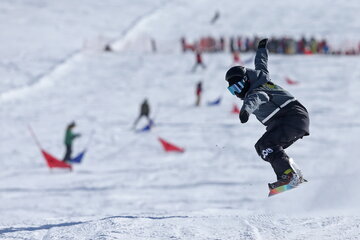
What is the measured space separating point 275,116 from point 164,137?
10343mm

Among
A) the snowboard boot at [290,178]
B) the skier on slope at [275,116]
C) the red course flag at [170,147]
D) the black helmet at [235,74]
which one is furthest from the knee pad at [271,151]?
the red course flag at [170,147]

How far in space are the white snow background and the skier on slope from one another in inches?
20.4

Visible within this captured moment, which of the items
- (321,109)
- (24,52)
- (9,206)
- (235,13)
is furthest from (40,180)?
(235,13)

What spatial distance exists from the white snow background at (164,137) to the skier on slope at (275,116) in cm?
52

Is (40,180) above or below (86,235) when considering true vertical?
below

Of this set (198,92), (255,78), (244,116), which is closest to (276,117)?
(255,78)

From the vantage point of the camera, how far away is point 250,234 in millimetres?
4984

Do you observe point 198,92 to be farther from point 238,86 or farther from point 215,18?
point 215,18

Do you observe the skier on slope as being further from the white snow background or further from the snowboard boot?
the white snow background

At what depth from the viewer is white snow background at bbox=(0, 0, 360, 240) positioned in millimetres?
5602

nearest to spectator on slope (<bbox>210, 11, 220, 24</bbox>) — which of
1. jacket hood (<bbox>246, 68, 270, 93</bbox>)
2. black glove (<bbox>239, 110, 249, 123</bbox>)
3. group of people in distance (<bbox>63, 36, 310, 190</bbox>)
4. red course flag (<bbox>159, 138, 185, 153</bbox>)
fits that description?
red course flag (<bbox>159, 138, 185, 153</bbox>)

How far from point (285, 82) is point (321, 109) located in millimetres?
4280

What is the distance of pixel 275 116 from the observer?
5594 millimetres

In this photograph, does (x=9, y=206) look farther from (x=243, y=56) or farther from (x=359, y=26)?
(x=359, y=26)
